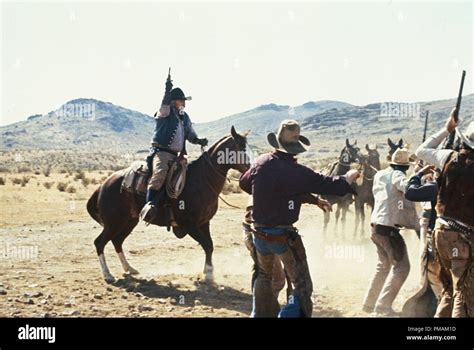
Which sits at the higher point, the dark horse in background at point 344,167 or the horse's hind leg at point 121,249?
the dark horse in background at point 344,167

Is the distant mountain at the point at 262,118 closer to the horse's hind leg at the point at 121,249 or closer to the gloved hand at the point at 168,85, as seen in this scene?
the horse's hind leg at the point at 121,249

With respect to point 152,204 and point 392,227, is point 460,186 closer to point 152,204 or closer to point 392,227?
point 392,227

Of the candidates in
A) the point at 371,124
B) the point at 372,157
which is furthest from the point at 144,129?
the point at 372,157

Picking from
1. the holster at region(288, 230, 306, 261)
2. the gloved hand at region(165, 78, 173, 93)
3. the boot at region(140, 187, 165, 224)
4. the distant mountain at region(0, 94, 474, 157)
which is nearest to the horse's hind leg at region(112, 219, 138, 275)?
the boot at region(140, 187, 165, 224)

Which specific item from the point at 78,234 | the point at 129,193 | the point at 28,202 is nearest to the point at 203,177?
the point at 129,193

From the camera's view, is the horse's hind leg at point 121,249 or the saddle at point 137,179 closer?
Answer: the saddle at point 137,179

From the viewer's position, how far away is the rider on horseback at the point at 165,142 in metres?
9.87

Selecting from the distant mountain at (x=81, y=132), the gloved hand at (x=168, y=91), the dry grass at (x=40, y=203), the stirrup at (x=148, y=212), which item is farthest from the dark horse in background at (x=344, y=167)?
the distant mountain at (x=81, y=132)

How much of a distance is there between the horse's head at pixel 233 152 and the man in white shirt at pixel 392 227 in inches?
93.8

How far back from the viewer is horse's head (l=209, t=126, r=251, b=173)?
9727mm

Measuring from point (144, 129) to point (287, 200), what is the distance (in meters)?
123

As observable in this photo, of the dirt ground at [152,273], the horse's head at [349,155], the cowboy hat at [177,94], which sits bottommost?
the dirt ground at [152,273]
